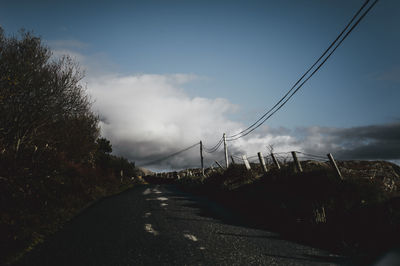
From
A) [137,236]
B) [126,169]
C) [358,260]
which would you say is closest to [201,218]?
[137,236]

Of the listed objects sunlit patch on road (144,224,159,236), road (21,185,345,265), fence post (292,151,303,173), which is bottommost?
road (21,185,345,265)

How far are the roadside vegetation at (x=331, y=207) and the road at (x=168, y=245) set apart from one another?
3.53ft

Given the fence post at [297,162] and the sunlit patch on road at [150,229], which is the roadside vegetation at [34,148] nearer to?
the sunlit patch on road at [150,229]

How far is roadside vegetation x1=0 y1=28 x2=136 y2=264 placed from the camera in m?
7.80

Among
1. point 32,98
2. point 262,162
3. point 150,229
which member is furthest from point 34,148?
point 262,162

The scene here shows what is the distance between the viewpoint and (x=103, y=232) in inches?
281

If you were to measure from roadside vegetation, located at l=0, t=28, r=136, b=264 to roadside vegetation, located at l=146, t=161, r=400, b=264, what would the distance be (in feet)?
26.4

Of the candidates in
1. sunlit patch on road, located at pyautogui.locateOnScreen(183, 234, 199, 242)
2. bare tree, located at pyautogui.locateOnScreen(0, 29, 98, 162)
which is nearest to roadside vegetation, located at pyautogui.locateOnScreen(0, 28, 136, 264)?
bare tree, located at pyautogui.locateOnScreen(0, 29, 98, 162)

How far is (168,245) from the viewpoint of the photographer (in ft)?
19.5

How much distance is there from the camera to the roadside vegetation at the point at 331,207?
650 centimetres

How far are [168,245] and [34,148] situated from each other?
12731 mm

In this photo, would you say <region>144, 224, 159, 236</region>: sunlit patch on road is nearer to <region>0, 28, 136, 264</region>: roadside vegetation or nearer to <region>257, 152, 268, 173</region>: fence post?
<region>0, 28, 136, 264</region>: roadside vegetation

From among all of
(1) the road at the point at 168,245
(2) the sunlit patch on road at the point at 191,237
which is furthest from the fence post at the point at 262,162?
(2) the sunlit patch on road at the point at 191,237

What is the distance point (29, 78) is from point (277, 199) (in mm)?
16081
